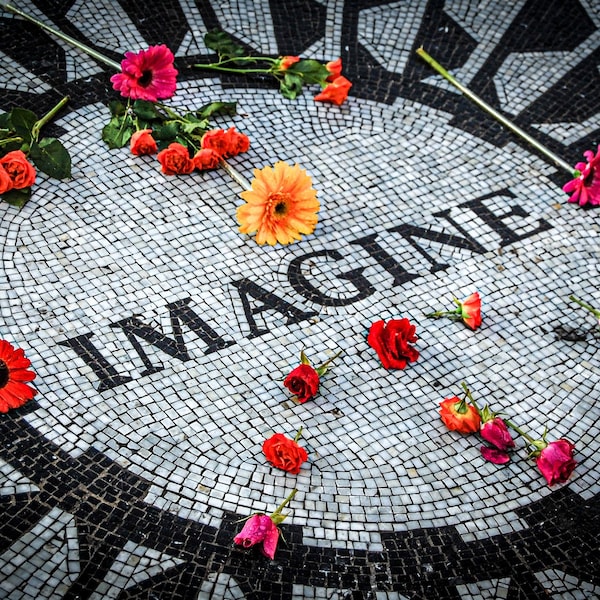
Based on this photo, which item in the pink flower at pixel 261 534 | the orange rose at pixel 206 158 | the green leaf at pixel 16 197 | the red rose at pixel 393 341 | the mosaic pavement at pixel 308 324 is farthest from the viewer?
the orange rose at pixel 206 158

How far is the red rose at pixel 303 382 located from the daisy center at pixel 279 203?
2.69 ft

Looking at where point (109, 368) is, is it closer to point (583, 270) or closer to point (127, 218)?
point (127, 218)

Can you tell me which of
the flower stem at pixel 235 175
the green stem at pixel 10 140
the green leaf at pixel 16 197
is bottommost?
the green leaf at pixel 16 197

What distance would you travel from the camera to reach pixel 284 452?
3.78m

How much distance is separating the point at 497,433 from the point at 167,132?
8.99ft

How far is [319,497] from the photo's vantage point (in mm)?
3824

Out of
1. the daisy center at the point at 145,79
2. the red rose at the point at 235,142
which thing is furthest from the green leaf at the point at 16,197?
the red rose at the point at 235,142

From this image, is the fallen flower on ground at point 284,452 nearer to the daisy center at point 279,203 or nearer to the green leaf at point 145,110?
the daisy center at point 279,203

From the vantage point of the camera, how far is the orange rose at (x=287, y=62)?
584 cm

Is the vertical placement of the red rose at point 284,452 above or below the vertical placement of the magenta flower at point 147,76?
below

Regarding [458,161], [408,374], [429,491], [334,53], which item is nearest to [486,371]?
[408,374]

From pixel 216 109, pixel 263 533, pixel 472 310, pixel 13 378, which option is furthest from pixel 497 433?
pixel 216 109

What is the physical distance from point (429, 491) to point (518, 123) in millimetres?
3052

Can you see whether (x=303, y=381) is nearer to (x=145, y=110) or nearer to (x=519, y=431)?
(x=519, y=431)
